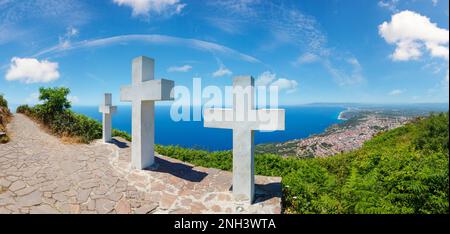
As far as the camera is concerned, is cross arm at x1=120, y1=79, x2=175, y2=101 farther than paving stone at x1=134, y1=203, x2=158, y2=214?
Yes

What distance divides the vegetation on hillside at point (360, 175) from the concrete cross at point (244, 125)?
1.10 metres

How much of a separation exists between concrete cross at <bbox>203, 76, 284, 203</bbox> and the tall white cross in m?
2.34

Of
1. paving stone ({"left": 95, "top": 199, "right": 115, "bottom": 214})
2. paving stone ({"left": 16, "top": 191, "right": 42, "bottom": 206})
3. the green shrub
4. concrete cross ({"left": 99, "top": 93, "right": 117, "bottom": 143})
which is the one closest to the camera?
paving stone ({"left": 16, "top": 191, "right": 42, "bottom": 206})

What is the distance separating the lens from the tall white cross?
678 cm

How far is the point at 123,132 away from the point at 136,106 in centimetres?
493

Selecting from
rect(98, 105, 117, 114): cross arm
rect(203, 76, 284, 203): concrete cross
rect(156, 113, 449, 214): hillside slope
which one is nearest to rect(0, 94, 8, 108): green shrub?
rect(98, 105, 117, 114): cross arm

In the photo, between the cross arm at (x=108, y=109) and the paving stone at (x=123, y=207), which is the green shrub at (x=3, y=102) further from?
the paving stone at (x=123, y=207)

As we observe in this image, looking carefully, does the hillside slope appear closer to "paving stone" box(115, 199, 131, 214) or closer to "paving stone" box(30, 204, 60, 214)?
"paving stone" box(115, 199, 131, 214)

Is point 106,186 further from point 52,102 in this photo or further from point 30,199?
point 52,102

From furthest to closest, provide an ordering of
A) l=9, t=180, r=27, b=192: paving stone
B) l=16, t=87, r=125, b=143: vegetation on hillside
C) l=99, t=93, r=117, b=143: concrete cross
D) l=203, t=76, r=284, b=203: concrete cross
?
l=16, t=87, r=125, b=143: vegetation on hillside < l=99, t=93, r=117, b=143: concrete cross < l=9, t=180, r=27, b=192: paving stone < l=203, t=76, r=284, b=203: concrete cross

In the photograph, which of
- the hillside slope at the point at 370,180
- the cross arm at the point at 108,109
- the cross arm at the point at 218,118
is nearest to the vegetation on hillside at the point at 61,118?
the cross arm at the point at 108,109

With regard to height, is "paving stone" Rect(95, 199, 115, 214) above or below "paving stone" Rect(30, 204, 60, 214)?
below

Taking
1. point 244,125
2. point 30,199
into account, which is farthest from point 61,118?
point 244,125

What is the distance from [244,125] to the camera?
492 cm
